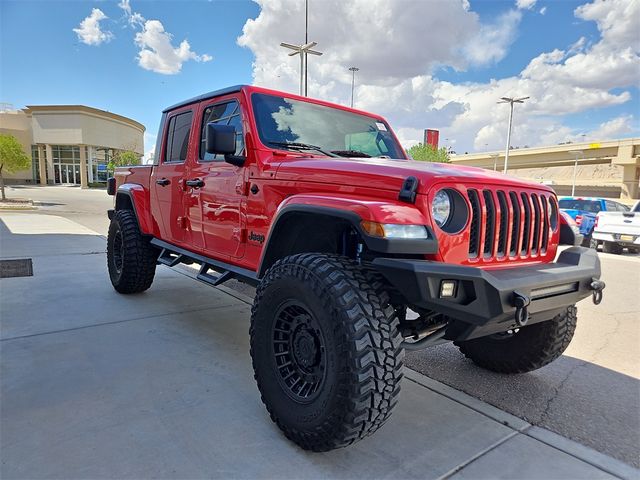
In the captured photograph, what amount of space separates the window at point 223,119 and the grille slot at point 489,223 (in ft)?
5.67

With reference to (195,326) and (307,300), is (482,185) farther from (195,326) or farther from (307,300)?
(195,326)

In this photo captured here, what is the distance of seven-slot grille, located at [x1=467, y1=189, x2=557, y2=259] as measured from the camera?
217 centimetres

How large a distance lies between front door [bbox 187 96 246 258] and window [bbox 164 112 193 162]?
294mm

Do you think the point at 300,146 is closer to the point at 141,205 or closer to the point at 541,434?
the point at 541,434

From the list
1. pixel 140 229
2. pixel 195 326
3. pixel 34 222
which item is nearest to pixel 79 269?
pixel 140 229

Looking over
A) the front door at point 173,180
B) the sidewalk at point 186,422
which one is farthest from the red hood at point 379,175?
the front door at point 173,180

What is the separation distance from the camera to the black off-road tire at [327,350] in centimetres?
192

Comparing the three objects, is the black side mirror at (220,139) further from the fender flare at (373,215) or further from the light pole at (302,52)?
the light pole at (302,52)

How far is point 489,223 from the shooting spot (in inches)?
88.1

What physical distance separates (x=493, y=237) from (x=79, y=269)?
603 cm

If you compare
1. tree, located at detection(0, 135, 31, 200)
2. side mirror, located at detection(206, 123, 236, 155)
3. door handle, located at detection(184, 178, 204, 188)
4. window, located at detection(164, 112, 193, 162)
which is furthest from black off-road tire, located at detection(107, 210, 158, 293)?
tree, located at detection(0, 135, 31, 200)

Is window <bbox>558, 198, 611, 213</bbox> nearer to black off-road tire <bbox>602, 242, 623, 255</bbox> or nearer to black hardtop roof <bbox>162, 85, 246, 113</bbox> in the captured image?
black off-road tire <bbox>602, 242, 623, 255</bbox>

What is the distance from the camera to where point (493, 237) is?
2225 mm

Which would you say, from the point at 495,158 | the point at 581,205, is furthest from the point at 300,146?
the point at 495,158
